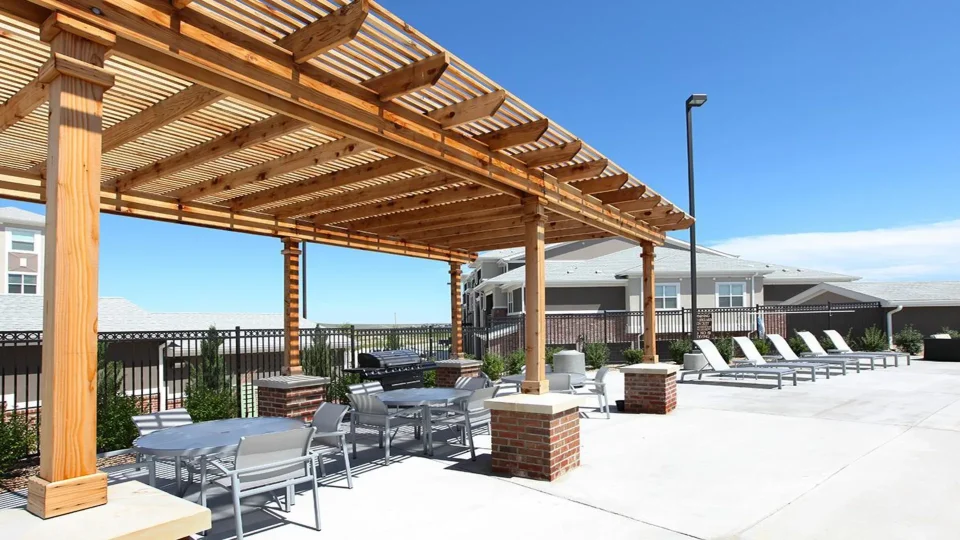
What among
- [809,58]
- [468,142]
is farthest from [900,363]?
[468,142]

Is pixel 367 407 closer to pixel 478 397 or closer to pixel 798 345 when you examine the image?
pixel 478 397

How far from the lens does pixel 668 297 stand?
1011 inches

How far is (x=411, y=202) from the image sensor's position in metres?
8.11

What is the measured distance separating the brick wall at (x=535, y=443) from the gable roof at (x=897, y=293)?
877 inches

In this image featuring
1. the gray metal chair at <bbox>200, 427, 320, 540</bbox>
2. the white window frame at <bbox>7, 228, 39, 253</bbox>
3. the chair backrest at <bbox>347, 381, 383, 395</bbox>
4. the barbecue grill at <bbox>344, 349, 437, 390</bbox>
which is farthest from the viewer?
the white window frame at <bbox>7, 228, 39, 253</bbox>

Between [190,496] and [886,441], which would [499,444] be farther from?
[886,441]

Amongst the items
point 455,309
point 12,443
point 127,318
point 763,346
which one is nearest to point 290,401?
point 12,443

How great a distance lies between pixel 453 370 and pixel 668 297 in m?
15.8

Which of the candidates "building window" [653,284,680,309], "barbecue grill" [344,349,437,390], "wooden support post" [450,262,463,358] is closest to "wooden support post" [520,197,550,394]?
"wooden support post" [450,262,463,358]

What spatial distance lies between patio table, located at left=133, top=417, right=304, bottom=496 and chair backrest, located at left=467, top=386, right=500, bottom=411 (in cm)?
213

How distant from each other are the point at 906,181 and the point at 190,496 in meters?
27.1

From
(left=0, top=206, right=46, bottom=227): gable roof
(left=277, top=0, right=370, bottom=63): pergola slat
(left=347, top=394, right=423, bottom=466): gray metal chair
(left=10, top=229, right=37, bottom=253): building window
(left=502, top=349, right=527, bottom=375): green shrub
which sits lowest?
(left=502, top=349, right=527, bottom=375): green shrub

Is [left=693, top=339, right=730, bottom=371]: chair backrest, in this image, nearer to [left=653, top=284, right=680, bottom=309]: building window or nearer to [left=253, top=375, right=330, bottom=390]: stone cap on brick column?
[left=253, top=375, right=330, bottom=390]: stone cap on brick column

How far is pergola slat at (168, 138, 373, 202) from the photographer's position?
18.7 ft
